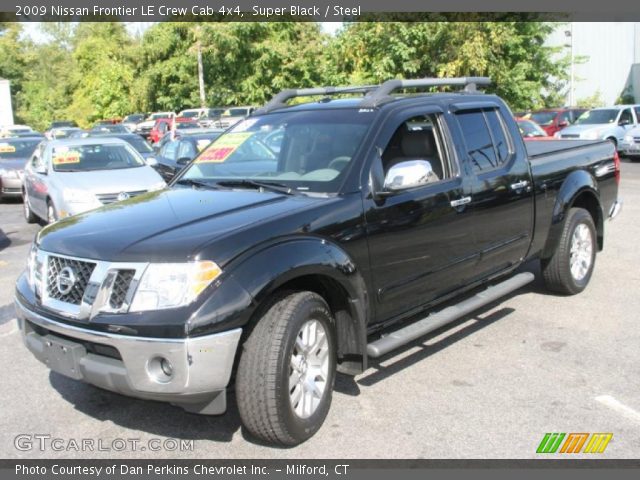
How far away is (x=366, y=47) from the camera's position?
89.0 ft

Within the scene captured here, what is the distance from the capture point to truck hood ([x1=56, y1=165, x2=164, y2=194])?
396 inches

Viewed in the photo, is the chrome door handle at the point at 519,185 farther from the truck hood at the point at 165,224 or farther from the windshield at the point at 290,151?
the truck hood at the point at 165,224

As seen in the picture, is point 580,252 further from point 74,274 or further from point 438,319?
point 74,274

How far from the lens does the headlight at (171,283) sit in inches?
132

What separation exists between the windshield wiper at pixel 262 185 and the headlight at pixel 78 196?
5.70 metres

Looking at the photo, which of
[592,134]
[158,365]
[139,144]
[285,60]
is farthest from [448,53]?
[158,365]

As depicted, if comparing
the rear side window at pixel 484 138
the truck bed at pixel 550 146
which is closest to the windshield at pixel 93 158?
the truck bed at pixel 550 146

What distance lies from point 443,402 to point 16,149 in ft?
50.3

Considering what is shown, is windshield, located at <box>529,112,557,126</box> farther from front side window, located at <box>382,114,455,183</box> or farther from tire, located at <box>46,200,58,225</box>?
front side window, located at <box>382,114,455,183</box>

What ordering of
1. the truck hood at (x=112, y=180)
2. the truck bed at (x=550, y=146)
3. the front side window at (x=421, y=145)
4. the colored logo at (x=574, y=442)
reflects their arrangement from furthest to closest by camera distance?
the truck hood at (x=112, y=180), the truck bed at (x=550, y=146), the front side window at (x=421, y=145), the colored logo at (x=574, y=442)

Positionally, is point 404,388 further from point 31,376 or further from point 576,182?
point 576,182

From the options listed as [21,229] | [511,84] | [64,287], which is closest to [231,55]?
[511,84]

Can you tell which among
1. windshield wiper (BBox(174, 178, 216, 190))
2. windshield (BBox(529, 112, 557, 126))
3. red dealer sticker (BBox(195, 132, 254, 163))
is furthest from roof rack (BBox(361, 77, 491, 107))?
windshield (BBox(529, 112, 557, 126))

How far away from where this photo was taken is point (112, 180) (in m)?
10.4
